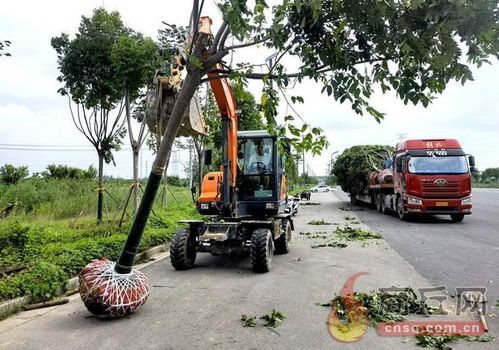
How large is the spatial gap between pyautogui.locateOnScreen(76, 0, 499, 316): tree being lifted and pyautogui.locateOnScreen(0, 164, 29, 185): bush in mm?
17741

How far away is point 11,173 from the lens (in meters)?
Result: 20.7

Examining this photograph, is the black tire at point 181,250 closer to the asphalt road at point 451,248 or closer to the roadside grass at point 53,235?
the roadside grass at point 53,235

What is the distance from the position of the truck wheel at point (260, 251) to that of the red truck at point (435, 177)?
33.5 ft

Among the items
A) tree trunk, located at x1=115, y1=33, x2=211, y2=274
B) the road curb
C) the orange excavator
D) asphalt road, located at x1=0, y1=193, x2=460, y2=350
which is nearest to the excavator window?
the orange excavator

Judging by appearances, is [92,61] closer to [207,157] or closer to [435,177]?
[207,157]

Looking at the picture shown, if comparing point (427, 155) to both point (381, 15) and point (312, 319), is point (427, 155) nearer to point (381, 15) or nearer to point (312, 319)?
point (312, 319)

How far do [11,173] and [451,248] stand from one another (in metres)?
19.5

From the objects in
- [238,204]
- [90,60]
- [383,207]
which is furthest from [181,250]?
[383,207]

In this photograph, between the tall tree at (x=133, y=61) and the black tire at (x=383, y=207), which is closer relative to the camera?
the tall tree at (x=133, y=61)

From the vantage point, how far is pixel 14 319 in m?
5.47

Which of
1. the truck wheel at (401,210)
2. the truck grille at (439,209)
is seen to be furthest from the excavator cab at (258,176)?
the truck wheel at (401,210)

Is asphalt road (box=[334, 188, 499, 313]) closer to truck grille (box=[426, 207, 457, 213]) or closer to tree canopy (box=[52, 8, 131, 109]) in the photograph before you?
truck grille (box=[426, 207, 457, 213])

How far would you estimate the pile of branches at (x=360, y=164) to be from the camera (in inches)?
984

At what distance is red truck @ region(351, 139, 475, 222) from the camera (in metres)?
15.8
